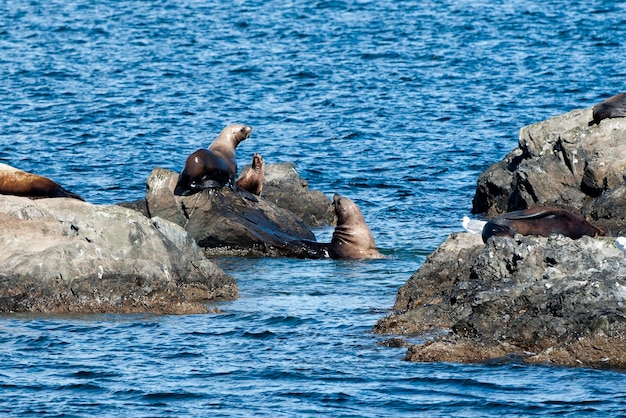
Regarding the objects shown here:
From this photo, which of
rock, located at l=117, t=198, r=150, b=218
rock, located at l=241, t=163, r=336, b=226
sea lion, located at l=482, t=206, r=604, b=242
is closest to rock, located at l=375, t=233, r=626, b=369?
sea lion, located at l=482, t=206, r=604, b=242

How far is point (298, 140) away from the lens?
24375 millimetres

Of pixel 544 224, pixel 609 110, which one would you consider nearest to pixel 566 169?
pixel 609 110

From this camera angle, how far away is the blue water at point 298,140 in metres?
8.77

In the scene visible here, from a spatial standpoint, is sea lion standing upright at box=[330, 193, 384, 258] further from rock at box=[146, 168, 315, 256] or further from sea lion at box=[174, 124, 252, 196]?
sea lion at box=[174, 124, 252, 196]

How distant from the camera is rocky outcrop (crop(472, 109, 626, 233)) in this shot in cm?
1655

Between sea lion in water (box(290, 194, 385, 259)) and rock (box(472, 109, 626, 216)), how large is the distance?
9.35 ft

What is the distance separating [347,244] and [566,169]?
12.4ft

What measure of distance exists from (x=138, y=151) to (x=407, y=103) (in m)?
6.72

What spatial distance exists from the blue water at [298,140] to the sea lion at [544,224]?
125cm

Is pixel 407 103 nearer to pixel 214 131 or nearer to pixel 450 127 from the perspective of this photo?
pixel 450 127

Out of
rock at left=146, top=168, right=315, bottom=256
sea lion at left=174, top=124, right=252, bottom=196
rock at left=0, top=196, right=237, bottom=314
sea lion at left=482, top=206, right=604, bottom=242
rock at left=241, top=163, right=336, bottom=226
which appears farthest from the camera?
rock at left=241, top=163, right=336, bottom=226

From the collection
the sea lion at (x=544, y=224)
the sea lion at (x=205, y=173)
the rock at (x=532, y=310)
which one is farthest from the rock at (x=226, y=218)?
the rock at (x=532, y=310)

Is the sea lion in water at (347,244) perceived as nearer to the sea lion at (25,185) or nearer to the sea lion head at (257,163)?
the sea lion head at (257,163)

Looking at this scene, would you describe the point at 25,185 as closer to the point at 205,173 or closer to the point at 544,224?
the point at 205,173
